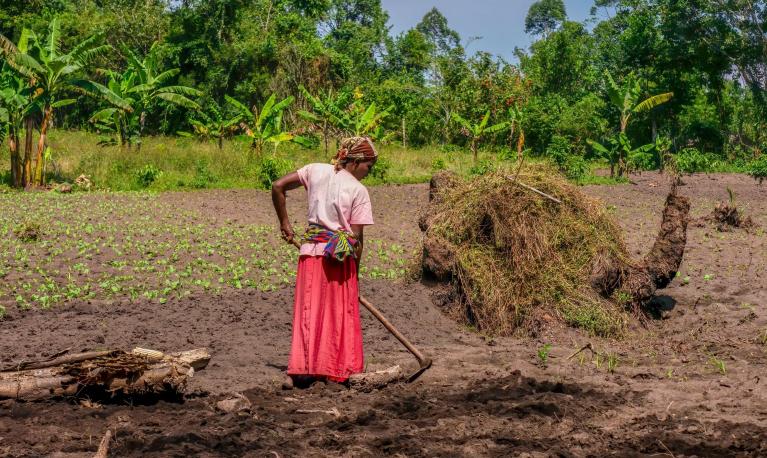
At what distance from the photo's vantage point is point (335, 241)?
20.5 ft

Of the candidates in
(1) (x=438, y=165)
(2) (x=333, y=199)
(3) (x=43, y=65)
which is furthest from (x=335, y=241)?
(1) (x=438, y=165)

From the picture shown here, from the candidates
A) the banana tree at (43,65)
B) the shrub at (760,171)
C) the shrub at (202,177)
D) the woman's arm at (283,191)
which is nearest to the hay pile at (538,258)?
the woman's arm at (283,191)

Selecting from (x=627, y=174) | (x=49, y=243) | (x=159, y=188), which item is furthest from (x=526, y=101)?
(x=49, y=243)

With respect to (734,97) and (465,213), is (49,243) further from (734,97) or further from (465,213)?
(734,97)

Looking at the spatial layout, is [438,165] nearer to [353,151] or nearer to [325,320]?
[353,151]

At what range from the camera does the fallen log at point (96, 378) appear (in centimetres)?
543

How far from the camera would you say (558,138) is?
70.1 feet

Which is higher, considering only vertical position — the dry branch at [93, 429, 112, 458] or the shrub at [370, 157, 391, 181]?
the shrub at [370, 157, 391, 181]

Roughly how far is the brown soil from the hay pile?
0.28 metres

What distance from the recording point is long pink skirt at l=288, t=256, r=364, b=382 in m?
6.33

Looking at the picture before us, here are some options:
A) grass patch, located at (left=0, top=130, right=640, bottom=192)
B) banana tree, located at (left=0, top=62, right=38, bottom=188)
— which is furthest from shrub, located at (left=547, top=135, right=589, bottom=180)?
banana tree, located at (left=0, top=62, right=38, bottom=188)

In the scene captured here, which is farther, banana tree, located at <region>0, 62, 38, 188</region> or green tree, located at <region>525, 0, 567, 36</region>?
green tree, located at <region>525, 0, 567, 36</region>

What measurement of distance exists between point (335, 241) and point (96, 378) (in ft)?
5.85

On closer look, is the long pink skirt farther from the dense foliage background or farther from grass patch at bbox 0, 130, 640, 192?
the dense foliage background
